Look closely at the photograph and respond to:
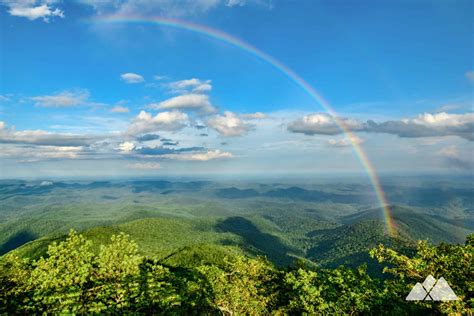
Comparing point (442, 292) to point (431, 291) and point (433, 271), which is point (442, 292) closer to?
point (431, 291)

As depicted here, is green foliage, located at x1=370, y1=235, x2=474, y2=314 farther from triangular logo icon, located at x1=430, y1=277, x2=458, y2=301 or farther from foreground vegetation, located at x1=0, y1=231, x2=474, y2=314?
triangular logo icon, located at x1=430, y1=277, x2=458, y2=301

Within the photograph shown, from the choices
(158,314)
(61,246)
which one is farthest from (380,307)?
(61,246)

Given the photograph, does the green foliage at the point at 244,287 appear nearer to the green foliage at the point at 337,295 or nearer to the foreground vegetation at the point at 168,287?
the foreground vegetation at the point at 168,287

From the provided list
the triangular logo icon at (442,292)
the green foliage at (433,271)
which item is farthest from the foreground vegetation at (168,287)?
the triangular logo icon at (442,292)

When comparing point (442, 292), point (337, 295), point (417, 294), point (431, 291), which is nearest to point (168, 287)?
point (337, 295)

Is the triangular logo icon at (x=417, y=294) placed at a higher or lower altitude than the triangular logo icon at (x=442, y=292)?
lower

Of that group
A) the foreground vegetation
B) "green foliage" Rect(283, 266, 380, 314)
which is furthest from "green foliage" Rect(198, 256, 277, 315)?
"green foliage" Rect(283, 266, 380, 314)

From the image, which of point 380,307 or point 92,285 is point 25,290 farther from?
point 380,307
